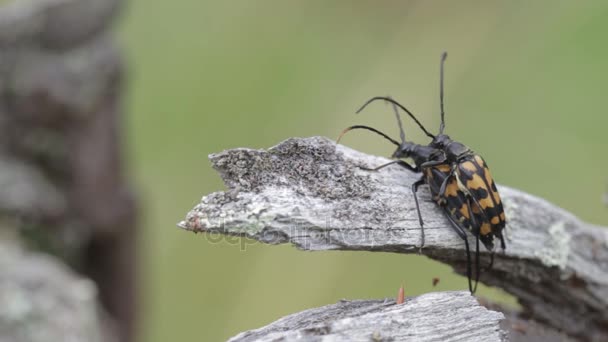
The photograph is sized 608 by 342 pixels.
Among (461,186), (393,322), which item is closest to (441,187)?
(461,186)

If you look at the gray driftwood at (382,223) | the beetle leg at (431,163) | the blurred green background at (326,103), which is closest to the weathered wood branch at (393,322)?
the gray driftwood at (382,223)

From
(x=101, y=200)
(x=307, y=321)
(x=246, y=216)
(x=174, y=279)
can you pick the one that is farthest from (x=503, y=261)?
(x=174, y=279)

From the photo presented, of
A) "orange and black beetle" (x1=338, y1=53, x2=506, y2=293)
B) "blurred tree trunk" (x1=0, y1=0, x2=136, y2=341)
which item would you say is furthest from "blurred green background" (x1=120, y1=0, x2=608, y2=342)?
"orange and black beetle" (x1=338, y1=53, x2=506, y2=293)

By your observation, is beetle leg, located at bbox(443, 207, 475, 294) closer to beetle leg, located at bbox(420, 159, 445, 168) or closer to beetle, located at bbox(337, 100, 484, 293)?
beetle, located at bbox(337, 100, 484, 293)

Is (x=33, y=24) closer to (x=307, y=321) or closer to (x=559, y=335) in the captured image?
(x=307, y=321)

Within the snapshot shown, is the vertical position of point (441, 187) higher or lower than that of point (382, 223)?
higher

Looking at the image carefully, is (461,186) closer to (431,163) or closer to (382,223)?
(431,163)
